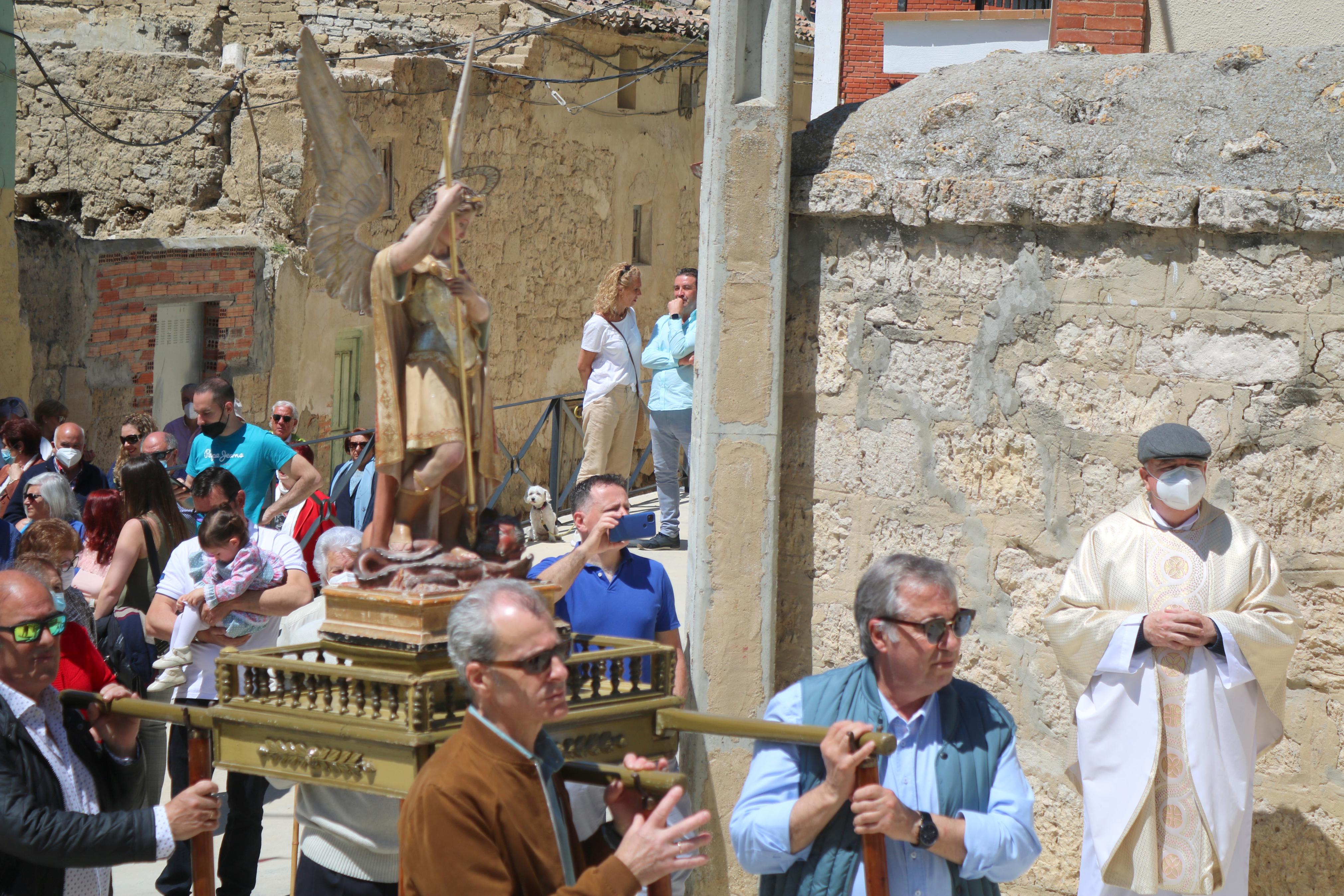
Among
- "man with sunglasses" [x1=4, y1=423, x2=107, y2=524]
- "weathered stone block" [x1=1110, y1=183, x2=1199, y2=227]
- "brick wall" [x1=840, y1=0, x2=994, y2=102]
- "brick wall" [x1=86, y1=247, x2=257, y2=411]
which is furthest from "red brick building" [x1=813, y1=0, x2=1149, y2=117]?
"weathered stone block" [x1=1110, y1=183, x2=1199, y2=227]

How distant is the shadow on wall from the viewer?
4.93m

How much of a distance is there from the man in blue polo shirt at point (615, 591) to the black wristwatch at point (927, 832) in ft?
5.87

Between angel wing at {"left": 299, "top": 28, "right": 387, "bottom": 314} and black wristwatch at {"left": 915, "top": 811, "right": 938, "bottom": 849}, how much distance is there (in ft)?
6.61

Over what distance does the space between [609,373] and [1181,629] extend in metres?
6.54

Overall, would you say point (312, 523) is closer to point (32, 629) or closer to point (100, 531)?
point (100, 531)

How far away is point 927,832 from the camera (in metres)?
3.26

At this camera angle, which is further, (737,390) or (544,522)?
(544,522)

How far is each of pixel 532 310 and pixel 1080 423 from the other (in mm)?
10657

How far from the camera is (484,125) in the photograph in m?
14.3

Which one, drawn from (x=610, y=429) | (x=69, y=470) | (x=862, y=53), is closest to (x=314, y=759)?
(x=69, y=470)

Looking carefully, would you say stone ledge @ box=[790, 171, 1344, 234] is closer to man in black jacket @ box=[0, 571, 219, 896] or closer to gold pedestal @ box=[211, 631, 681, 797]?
gold pedestal @ box=[211, 631, 681, 797]

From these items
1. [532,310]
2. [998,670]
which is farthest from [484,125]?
[998,670]

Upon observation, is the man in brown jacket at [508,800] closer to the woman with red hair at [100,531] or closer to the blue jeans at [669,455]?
the woman with red hair at [100,531]

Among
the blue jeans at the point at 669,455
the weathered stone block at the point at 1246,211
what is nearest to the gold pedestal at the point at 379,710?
the weathered stone block at the point at 1246,211
